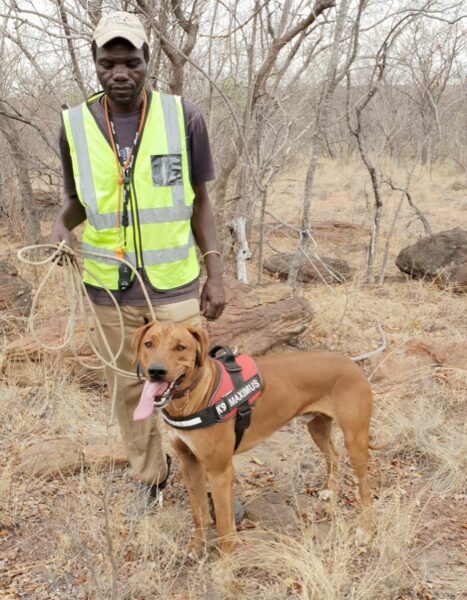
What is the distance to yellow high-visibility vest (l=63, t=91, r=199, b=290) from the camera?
2908mm

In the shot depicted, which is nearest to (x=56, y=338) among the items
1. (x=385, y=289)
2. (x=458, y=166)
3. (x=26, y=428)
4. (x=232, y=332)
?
(x=26, y=428)

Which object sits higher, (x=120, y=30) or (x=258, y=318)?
(x=120, y=30)

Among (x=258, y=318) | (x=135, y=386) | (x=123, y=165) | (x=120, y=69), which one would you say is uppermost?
(x=120, y=69)

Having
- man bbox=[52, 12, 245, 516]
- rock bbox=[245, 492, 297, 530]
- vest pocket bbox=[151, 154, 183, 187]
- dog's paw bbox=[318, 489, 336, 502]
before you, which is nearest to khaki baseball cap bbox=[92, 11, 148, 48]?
man bbox=[52, 12, 245, 516]

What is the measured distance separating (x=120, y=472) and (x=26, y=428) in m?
0.87

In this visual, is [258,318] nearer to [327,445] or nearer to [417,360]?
[417,360]

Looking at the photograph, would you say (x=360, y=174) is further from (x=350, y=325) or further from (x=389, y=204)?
(x=350, y=325)

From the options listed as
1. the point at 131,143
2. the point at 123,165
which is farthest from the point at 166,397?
the point at 131,143

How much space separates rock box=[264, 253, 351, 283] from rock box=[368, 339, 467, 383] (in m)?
3.47

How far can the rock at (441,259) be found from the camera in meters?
8.45

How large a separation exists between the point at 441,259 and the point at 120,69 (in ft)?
22.6

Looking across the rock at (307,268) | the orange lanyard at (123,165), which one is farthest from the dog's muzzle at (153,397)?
the rock at (307,268)

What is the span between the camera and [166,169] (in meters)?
2.94

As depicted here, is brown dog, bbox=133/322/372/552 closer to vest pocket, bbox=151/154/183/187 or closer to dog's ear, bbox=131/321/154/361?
dog's ear, bbox=131/321/154/361
